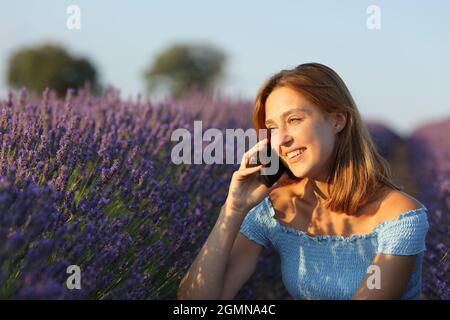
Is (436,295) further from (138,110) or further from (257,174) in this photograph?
(138,110)

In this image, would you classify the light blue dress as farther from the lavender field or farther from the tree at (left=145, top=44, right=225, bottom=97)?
the tree at (left=145, top=44, right=225, bottom=97)

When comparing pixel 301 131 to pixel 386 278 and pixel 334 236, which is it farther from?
pixel 386 278

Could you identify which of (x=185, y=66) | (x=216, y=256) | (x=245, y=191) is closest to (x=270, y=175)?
(x=245, y=191)

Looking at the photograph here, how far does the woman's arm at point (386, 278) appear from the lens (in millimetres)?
2068

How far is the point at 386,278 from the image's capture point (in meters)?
2.09

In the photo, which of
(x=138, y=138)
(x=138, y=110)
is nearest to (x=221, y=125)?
(x=138, y=110)

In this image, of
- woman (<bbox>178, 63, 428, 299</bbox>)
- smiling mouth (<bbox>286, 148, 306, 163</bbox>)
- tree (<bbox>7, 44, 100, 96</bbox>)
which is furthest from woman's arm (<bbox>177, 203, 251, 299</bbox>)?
tree (<bbox>7, 44, 100, 96</bbox>)

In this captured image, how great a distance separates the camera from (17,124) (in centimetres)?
244

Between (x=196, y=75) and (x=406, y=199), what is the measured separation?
1353 inches

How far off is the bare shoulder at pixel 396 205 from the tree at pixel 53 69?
18.6 m

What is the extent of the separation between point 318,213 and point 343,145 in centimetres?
27

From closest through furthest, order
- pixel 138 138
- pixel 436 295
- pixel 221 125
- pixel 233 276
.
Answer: pixel 233 276
pixel 436 295
pixel 138 138
pixel 221 125

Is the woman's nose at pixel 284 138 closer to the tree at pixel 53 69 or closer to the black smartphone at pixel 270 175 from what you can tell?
the black smartphone at pixel 270 175
